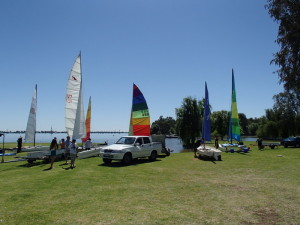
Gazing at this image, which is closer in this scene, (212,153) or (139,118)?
(212,153)

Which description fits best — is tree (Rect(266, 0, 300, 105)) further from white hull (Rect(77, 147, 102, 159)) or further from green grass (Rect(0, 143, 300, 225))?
white hull (Rect(77, 147, 102, 159))

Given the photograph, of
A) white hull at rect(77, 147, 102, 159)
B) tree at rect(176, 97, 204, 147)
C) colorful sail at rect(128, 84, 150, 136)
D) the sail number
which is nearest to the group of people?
white hull at rect(77, 147, 102, 159)

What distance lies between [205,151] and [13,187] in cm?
1453

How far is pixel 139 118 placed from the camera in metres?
24.1

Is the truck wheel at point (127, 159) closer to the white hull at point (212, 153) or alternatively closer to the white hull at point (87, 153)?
the white hull at point (87, 153)

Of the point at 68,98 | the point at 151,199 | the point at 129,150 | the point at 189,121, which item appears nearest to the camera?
the point at 151,199

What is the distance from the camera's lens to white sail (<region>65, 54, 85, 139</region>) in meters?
21.9

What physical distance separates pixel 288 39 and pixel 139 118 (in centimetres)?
1681

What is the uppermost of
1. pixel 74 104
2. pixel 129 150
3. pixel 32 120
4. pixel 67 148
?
pixel 74 104

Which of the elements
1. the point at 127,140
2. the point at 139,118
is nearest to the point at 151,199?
the point at 127,140

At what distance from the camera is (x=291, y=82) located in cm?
899

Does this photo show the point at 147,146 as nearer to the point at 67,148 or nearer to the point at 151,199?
the point at 67,148

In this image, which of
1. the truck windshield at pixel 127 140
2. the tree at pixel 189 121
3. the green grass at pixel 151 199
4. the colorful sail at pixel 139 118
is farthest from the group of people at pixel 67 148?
the tree at pixel 189 121

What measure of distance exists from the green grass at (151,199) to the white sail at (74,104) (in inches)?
371
